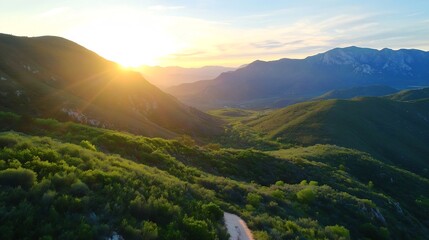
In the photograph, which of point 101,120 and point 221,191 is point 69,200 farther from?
point 101,120

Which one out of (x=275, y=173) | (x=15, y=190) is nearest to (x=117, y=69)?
(x=275, y=173)

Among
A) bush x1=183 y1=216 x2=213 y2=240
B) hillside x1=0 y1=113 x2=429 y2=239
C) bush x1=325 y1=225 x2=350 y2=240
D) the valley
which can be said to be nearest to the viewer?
hillside x1=0 y1=113 x2=429 y2=239

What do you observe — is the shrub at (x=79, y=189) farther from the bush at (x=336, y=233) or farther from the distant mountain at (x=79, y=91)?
the distant mountain at (x=79, y=91)

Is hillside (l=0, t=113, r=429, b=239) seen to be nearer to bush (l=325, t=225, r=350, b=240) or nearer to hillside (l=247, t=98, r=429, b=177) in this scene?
bush (l=325, t=225, r=350, b=240)

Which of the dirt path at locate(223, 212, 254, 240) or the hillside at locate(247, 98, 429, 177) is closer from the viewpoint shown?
the dirt path at locate(223, 212, 254, 240)

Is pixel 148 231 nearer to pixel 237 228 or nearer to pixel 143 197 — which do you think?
pixel 143 197

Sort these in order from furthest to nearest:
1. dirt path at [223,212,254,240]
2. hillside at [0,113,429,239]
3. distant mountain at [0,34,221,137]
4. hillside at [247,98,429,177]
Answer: hillside at [247,98,429,177] → distant mountain at [0,34,221,137] → dirt path at [223,212,254,240] → hillside at [0,113,429,239]

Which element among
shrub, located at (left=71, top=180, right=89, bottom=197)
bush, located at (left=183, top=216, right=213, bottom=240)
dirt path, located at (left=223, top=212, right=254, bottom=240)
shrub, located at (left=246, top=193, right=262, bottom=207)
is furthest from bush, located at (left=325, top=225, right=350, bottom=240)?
shrub, located at (left=71, top=180, right=89, bottom=197)
